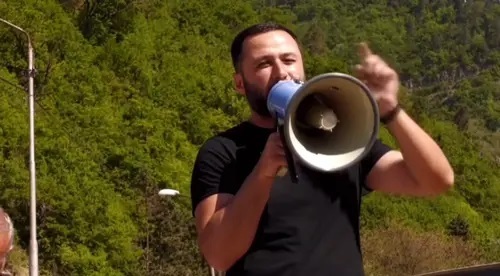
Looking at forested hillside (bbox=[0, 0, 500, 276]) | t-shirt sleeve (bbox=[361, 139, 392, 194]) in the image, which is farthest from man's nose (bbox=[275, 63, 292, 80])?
forested hillside (bbox=[0, 0, 500, 276])

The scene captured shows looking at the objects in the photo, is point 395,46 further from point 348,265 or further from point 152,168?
point 348,265

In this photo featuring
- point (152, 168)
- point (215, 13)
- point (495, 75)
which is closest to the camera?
point (152, 168)

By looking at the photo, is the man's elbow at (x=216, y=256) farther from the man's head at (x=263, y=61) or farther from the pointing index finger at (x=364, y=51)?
the pointing index finger at (x=364, y=51)

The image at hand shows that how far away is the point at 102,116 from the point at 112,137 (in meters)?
1.20

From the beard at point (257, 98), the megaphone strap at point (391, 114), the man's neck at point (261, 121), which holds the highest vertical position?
the beard at point (257, 98)

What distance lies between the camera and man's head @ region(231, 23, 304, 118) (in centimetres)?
295

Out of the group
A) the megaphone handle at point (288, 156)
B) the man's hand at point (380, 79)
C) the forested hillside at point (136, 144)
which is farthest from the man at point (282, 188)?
the forested hillside at point (136, 144)

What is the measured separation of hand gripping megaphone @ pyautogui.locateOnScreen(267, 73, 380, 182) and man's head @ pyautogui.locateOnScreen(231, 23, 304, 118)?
113 mm

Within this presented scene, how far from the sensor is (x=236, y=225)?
280cm

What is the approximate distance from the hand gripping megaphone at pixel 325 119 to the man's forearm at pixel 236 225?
128mm

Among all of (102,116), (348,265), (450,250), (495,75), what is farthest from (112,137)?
(495,75)

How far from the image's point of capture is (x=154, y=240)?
36.4 m

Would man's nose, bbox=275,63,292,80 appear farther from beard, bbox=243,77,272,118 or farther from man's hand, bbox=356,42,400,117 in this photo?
man's hand, bbox=356,42,400,117

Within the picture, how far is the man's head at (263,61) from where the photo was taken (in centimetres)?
295
